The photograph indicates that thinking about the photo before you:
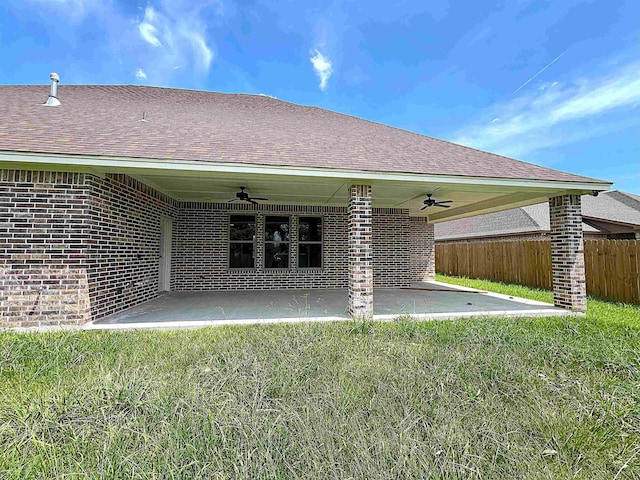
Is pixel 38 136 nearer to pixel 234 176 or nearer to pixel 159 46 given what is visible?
pixel 234 176

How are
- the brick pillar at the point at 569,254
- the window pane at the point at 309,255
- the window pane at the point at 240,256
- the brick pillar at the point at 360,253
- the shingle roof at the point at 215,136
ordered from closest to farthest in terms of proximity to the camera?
the shingle roof at the point at 215,136, the brick pillar at the point at 360,253, the brick pillar at the point at 569,254, the window pane at the point at 240,256, the window pane at the point at 309,255

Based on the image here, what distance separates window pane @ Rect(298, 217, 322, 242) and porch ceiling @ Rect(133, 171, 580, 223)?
0.66 meters

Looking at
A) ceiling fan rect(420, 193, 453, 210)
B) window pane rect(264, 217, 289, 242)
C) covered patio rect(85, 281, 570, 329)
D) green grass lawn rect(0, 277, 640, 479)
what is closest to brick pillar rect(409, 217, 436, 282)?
ceiling fan rect(420, 193, 453, 210)

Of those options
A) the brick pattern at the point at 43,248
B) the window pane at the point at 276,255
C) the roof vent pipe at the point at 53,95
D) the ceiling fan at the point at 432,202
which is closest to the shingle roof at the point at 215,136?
the roof vent pipe at the point at 53,95

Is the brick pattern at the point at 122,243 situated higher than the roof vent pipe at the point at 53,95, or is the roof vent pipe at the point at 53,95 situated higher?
the roof vent pipe at the point at 53,95

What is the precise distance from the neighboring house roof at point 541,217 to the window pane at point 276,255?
1325 centimetres

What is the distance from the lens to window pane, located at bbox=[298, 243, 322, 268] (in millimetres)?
10016

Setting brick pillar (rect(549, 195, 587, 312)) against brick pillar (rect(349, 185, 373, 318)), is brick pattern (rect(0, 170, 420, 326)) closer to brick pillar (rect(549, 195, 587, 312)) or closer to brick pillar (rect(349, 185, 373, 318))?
brick pillar (rect(349, 185, 373, 318))

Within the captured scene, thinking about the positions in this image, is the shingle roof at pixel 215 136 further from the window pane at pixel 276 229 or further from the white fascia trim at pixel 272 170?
the window pane at pixel 276 229

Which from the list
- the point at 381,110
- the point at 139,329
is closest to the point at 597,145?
the point at 381,110

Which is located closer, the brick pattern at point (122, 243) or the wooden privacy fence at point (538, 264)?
the brick pattern at point (122, 243)

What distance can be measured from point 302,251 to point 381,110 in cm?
1468

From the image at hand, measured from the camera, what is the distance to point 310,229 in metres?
10.2

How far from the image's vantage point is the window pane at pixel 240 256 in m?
9.66
